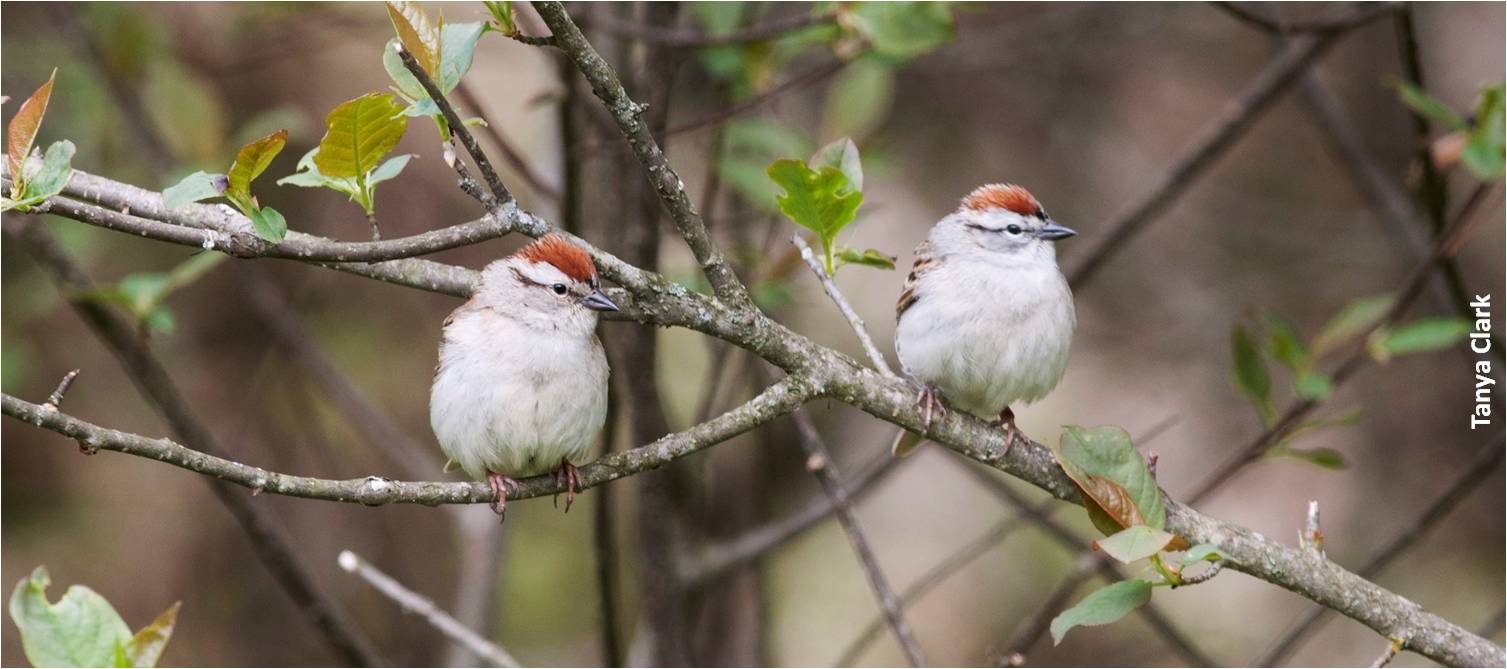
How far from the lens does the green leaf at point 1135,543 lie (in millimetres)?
2252

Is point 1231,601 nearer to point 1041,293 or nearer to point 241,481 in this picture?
point 1041,293

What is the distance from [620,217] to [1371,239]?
4116mm

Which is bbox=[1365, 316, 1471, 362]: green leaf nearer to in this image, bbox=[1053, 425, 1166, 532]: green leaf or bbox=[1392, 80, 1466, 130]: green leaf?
bbox=[1392, 80, 1466, 130]: green leaf

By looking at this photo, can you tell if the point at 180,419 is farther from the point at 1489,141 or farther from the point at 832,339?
the point at 1489,141

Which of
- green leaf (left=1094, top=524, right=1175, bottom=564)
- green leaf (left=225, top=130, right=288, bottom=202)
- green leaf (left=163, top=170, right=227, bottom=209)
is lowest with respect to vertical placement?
green leaf (left=1094, top=524, right=1175, bottom=564)

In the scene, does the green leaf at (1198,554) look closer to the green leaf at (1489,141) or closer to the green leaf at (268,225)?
the green leaf at (268,225)

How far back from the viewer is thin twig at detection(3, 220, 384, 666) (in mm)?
3766

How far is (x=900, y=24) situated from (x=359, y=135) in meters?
2.03

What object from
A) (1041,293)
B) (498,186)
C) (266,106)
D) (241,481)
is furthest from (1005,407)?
(266,106)

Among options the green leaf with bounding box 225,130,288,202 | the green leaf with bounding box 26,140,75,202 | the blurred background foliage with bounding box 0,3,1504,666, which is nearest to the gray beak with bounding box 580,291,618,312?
the green leaf with bounding box 225,130,288,202

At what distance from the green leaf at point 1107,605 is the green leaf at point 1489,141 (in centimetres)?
202

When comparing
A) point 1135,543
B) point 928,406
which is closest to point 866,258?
point 928,406

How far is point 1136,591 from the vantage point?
240 centimetres

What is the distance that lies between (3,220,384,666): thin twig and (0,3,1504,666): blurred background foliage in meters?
1.23
